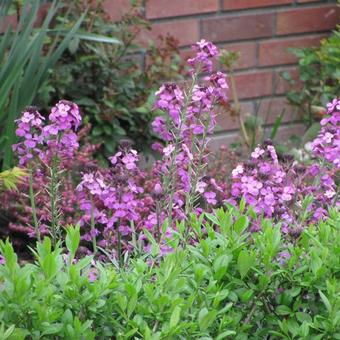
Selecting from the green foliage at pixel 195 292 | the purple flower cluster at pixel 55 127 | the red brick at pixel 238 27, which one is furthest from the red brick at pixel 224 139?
the green foliage at pixel 195 292

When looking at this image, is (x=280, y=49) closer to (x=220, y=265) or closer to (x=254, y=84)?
(x=254, y=84)

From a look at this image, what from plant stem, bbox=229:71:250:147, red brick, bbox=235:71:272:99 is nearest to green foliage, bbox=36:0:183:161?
plant stem, bbox=229:71:250:147

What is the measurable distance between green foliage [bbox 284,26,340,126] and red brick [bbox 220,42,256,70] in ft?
0.60

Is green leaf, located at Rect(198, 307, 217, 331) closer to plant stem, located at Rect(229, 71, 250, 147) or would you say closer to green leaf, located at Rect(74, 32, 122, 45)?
green leaf, located at Rect(74, 32, 122, 45)

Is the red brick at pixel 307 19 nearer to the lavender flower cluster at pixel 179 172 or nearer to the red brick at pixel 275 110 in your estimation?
the red brick at pixel 275 110

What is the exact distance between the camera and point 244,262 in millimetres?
1888

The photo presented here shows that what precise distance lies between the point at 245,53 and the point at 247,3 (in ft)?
0.78

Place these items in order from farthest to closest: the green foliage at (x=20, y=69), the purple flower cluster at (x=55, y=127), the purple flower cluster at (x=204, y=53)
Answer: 1. the green foliage at (x=20, y=69)
2. the purple flower cluster at (x=204, y=53)
3. the purple flower cluster at (x=55, y=127)

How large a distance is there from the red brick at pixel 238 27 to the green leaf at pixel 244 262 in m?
2.72

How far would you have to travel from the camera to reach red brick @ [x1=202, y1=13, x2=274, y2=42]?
4527mm

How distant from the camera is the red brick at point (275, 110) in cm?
479

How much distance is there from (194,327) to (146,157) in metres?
2.23

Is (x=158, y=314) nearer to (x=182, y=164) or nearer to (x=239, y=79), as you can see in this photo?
(x=182, y=164)

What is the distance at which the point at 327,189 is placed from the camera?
8.59 ft
